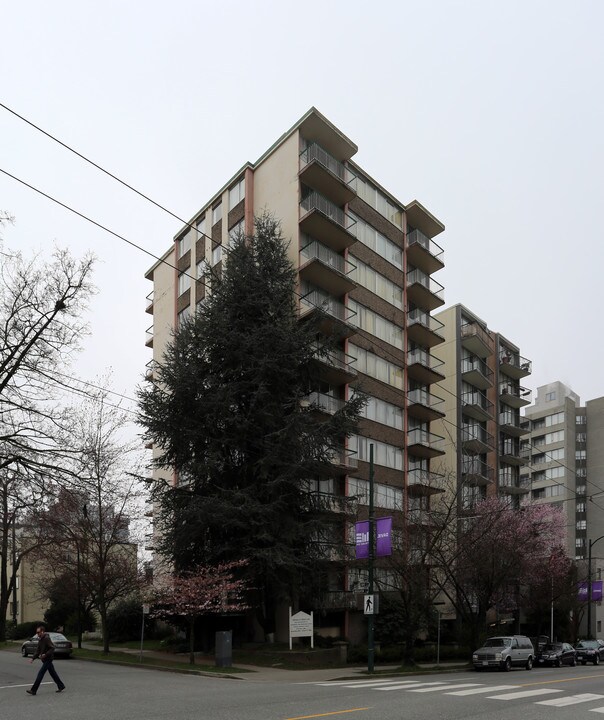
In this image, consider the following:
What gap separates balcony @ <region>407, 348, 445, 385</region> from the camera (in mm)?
52062

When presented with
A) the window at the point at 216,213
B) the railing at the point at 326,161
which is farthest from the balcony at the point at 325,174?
the window at the point at 216,213

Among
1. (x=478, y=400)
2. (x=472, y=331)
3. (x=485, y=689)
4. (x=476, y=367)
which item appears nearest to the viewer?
(x=485, y=689)

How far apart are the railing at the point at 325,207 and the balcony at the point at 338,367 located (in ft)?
24.3

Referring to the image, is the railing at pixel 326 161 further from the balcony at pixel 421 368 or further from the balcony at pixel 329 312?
the balcony at pixel 421 368

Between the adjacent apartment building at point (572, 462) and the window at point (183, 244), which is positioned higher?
the window at point (183, 244)

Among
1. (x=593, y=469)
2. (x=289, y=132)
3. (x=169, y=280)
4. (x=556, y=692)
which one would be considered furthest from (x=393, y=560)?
(x=593, y=469)

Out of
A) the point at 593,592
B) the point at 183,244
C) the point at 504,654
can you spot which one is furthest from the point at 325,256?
the point at 593,592

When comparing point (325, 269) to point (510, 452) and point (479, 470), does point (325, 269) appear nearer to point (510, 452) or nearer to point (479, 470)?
point (479, 470)

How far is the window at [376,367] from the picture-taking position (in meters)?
46.4

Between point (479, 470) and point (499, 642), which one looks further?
point (479, 470)

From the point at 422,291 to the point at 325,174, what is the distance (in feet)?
44.2

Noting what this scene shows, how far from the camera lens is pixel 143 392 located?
37.9 metres

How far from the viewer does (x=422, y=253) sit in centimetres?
5478

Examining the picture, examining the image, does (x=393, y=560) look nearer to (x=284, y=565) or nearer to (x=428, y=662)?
(x=284, y=565)
